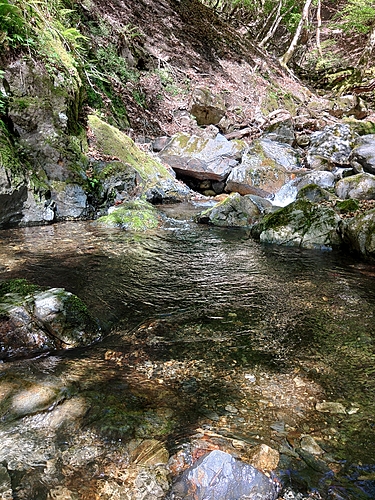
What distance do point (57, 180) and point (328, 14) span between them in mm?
34334

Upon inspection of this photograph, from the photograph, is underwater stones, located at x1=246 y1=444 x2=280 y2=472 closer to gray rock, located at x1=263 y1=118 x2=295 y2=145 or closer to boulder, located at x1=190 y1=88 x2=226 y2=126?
gray rock, located at x1=263 y1=118 x2=295 y2=145

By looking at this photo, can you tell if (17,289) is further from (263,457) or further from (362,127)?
(362,127)

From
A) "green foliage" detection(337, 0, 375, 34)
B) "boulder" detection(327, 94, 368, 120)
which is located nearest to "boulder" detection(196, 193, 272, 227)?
"boulder" detection(327, 94, 368, 120)

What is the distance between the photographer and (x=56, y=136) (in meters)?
8.23

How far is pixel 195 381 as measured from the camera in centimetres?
255

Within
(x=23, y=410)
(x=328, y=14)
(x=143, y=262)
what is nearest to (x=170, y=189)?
(x=143, y=262)

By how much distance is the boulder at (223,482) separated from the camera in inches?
65.5

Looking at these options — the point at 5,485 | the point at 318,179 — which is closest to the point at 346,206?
the point at 318,179

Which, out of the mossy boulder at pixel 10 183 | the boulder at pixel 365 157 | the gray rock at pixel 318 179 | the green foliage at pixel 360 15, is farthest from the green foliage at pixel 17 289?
the green foliage at pixel 360 15

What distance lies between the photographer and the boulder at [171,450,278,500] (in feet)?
5.46

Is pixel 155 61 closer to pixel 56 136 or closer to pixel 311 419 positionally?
pixel 56 136

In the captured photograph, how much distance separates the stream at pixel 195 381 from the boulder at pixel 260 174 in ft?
23.5

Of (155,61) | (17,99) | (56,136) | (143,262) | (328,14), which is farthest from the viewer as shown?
(328,14)

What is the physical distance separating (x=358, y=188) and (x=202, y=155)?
546 centimetres
